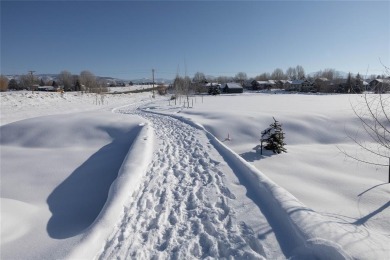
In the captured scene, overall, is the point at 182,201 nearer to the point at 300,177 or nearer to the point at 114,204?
the point at 114,204

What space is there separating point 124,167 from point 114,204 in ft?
6.53

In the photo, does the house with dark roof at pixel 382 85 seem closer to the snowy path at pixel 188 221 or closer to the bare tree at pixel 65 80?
the snowy path at pixel 188 221

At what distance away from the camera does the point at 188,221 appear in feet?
13.3

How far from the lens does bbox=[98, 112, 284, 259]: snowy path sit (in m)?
3.29

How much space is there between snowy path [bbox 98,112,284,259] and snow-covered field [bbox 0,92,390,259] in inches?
0.7

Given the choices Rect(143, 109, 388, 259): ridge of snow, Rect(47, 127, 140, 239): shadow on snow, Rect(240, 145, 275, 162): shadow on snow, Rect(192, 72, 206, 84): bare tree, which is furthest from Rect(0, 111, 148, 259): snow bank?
Rect(192, 72, 206, 84): bare tree

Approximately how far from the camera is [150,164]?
7.02 meters

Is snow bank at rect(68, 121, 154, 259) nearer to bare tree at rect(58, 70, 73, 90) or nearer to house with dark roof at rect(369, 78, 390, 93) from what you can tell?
house with dark roof at rect(369, 78, 390, 93)

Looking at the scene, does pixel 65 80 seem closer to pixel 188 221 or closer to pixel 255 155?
pixel 255 155

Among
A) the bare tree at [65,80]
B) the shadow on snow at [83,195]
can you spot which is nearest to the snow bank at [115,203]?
the shadow on snow at [83,195]

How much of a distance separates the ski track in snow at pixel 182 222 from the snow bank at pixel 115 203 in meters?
0.13

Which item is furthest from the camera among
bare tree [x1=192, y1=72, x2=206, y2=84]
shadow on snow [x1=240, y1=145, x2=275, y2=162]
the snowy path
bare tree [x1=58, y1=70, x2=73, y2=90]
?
bare tree [x1=58, y1=70, x2=73, y2=90]

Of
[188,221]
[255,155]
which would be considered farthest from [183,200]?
[255,155]

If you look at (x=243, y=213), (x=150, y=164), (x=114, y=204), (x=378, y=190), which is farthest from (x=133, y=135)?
(x=378, y=190)
